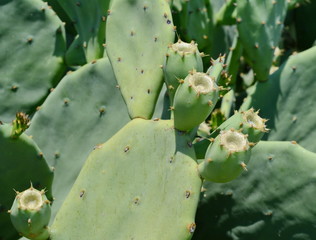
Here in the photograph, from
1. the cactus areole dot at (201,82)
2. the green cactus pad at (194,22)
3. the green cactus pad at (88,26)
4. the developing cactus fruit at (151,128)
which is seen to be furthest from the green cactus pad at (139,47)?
the green cactus pad at (194,22)

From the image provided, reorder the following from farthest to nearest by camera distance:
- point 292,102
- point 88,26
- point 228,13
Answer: point 228,13, point 88,26, point 292,102

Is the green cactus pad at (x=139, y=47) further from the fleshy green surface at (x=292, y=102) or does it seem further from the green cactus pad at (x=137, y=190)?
the fleshy green surface at (x=292, y=102)

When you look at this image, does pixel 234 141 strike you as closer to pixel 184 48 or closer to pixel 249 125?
pixel 249 125

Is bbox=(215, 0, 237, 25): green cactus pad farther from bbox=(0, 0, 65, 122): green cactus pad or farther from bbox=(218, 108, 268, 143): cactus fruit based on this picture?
bbox=(218, 108, 268, 143): cactus fruit

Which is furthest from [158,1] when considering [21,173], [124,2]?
[21,173]

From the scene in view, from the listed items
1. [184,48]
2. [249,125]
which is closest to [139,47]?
[184,48]

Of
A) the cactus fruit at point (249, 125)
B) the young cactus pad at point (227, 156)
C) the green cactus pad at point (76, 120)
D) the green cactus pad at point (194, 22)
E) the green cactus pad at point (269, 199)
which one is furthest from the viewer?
the green cactus pad at point (194, 22)

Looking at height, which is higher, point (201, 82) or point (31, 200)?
point (201, 82)
